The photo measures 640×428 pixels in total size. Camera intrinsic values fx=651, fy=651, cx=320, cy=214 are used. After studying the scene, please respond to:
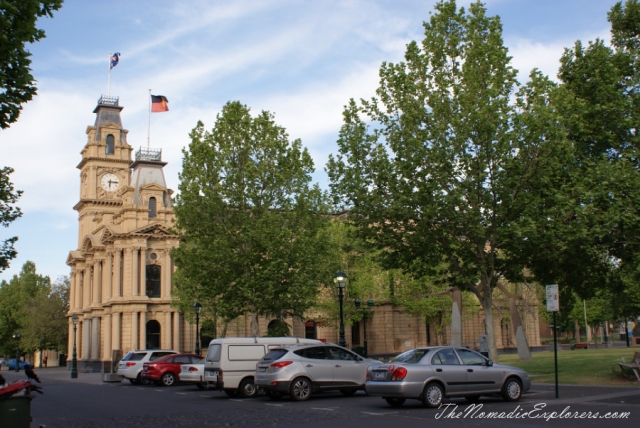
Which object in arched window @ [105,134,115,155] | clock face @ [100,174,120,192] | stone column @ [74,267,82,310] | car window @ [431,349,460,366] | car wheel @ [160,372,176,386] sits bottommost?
car wheel @ [160,372,176,386]

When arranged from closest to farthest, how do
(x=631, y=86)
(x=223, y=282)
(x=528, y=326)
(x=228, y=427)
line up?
1. (x=228, y=427)
2. (x=631, y=86)
3. (x=223, y=282)
4. (x=528, y=326)

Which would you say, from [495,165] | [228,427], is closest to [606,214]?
[495,165]

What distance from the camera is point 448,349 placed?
54.5 ft

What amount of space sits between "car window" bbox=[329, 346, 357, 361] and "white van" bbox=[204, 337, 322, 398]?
3160 mm

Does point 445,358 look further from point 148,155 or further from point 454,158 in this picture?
point 148,155

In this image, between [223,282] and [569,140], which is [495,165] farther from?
[223,282]

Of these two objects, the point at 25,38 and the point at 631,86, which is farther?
the point at 631,86

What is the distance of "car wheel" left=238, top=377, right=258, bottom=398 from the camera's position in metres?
22.1

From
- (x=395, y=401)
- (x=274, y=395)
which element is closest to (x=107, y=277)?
(x=274, y=395)

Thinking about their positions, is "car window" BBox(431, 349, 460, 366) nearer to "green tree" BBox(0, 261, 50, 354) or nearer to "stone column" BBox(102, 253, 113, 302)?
"stone column" BBox(102, 253, 113, 302)

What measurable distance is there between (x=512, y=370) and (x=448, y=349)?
1928mm

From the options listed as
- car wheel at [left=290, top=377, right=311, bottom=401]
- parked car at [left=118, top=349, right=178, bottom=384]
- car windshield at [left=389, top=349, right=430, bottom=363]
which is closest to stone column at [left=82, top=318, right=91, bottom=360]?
parked car at [left=118, top=349, right=178, bottom=384]

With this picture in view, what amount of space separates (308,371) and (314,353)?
68 cm

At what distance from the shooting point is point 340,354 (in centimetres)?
2052
